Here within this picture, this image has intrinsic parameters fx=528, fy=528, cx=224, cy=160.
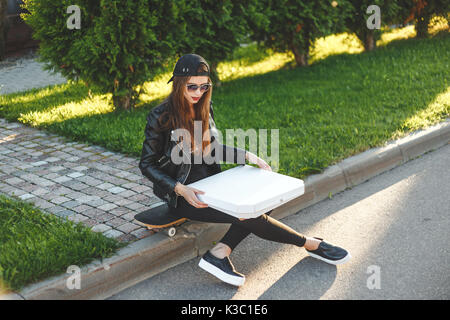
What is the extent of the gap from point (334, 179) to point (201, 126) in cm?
181

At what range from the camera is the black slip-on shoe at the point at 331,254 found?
147 inches

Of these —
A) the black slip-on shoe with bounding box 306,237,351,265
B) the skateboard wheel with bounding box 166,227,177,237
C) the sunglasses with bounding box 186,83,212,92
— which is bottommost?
the black slip-on shoe with bounding box 306,237,351,265

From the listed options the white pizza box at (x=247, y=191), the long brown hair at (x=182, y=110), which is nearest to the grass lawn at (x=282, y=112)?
the white pizza box at (x=247, y=191)

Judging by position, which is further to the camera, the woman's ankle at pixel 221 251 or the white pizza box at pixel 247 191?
the woman's ankle at pixel 221 251

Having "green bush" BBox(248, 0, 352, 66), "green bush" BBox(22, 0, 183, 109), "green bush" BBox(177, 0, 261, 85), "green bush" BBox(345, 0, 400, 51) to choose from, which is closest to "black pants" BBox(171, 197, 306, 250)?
"green bush" BBox(22, 0, 183, 109)

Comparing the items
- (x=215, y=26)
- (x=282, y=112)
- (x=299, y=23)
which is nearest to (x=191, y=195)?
(x=282, y=112)

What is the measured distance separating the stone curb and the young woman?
28 centimetres

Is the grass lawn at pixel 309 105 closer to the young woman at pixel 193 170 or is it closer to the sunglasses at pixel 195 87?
the young woman at pixel 193 170

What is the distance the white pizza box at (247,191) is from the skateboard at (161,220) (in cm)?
35

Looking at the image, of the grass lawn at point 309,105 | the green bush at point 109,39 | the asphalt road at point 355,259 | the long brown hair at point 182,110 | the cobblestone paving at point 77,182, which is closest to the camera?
the asphalt road at point 355,259

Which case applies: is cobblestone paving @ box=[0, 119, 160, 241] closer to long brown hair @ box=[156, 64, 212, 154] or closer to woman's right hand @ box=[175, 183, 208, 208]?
woman's right hand @ box=[175, 183, 208, 208]

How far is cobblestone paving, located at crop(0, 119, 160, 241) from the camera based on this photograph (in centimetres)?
431

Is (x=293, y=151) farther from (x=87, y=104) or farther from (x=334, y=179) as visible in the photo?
(x=87, y=104)

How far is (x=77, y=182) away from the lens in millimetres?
5113
